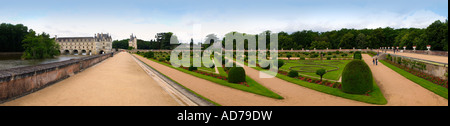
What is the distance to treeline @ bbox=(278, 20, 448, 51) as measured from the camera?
48500 millimetres

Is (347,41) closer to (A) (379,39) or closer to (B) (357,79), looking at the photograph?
(A) (379,39)

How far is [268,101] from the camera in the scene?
9805 mm

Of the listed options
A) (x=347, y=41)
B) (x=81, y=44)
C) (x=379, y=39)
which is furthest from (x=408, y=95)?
(x=81, y=44)

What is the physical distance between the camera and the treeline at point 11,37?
7725cm

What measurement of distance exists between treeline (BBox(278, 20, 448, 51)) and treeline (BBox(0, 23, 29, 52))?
332 ft

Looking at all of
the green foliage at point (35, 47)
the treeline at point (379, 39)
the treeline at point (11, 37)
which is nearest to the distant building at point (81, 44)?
the treeline at point (11, 37)

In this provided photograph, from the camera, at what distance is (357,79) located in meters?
11.3

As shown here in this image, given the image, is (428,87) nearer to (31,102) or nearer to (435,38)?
Answer: (31,102)

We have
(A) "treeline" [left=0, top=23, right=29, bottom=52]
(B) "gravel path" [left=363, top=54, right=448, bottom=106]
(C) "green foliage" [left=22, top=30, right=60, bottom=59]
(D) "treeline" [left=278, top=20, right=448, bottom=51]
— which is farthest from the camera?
(A) "treeline" [left=0, top=23, right=29, bottom=52]

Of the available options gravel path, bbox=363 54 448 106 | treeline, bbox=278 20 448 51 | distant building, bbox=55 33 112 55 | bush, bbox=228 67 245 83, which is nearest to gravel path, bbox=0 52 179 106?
bush, bbox=228 67 245 83

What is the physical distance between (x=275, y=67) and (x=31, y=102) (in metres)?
18.6

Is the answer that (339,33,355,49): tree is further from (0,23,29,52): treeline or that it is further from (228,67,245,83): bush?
(0,23,29,52): treeline

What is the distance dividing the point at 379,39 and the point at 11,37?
5475 inches

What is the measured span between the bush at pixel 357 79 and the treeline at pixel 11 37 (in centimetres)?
10756
